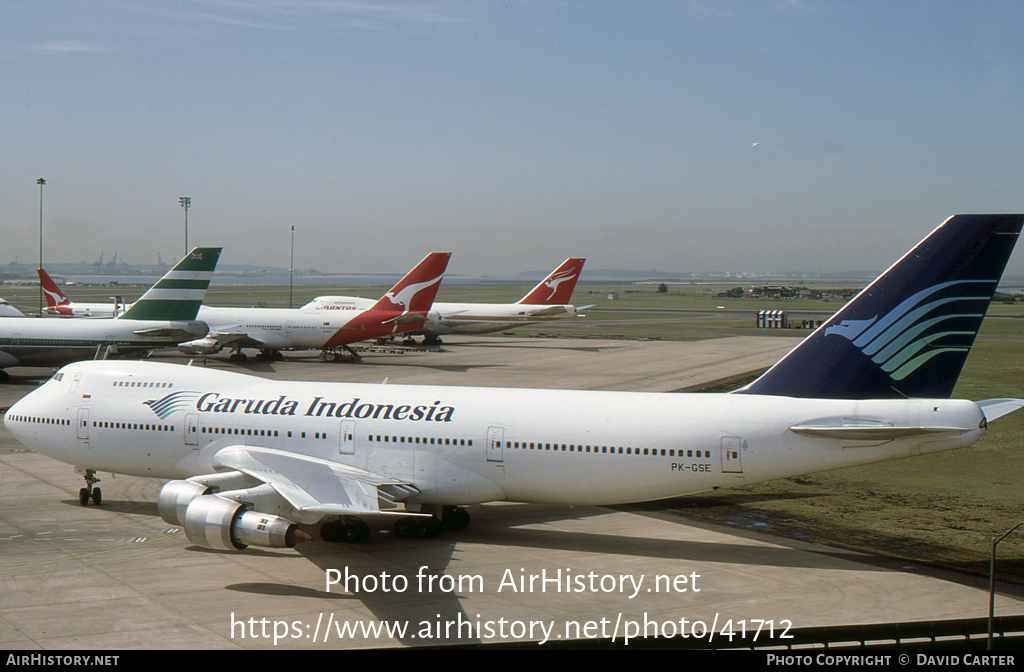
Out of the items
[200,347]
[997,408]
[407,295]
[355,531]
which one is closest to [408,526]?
[355,531]

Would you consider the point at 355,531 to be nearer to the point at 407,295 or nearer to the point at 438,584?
the point at 438,584

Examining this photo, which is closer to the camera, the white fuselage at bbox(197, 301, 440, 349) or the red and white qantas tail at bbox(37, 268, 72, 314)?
the white fuselage at bbox(197, 301, 440, 349)

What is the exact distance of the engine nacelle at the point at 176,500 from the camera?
22.4m

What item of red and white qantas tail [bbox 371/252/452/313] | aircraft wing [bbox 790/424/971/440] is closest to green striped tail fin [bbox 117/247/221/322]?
red and white qantas tail [bbox 371/252/452/313]

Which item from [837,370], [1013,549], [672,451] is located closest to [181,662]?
[672,451]

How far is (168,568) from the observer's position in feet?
74.0

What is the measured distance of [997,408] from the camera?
23062 millimetres

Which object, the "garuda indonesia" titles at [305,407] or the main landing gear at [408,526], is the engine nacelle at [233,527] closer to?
the main landing gear at [408,526]

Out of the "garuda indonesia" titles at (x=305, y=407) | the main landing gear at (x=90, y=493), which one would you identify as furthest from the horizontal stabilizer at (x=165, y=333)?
the "garuda indonesia" titles at (x=305, y=407)

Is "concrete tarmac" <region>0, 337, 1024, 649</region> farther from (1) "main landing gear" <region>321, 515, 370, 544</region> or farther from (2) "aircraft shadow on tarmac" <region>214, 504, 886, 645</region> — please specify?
(1) "main landing gear" <region>321, 515, 370, 544</region>

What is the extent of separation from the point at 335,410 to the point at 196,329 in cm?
4069

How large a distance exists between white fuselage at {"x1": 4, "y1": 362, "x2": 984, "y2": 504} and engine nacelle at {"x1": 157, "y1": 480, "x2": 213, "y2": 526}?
3605 mm

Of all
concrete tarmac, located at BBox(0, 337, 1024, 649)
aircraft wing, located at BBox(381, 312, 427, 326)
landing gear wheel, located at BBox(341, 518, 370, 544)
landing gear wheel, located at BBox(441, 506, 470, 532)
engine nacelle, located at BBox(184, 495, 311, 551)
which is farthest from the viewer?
aircraft wing, located at BBox(381, 312, 427, 326)

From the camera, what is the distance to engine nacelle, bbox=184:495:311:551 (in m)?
20.2
